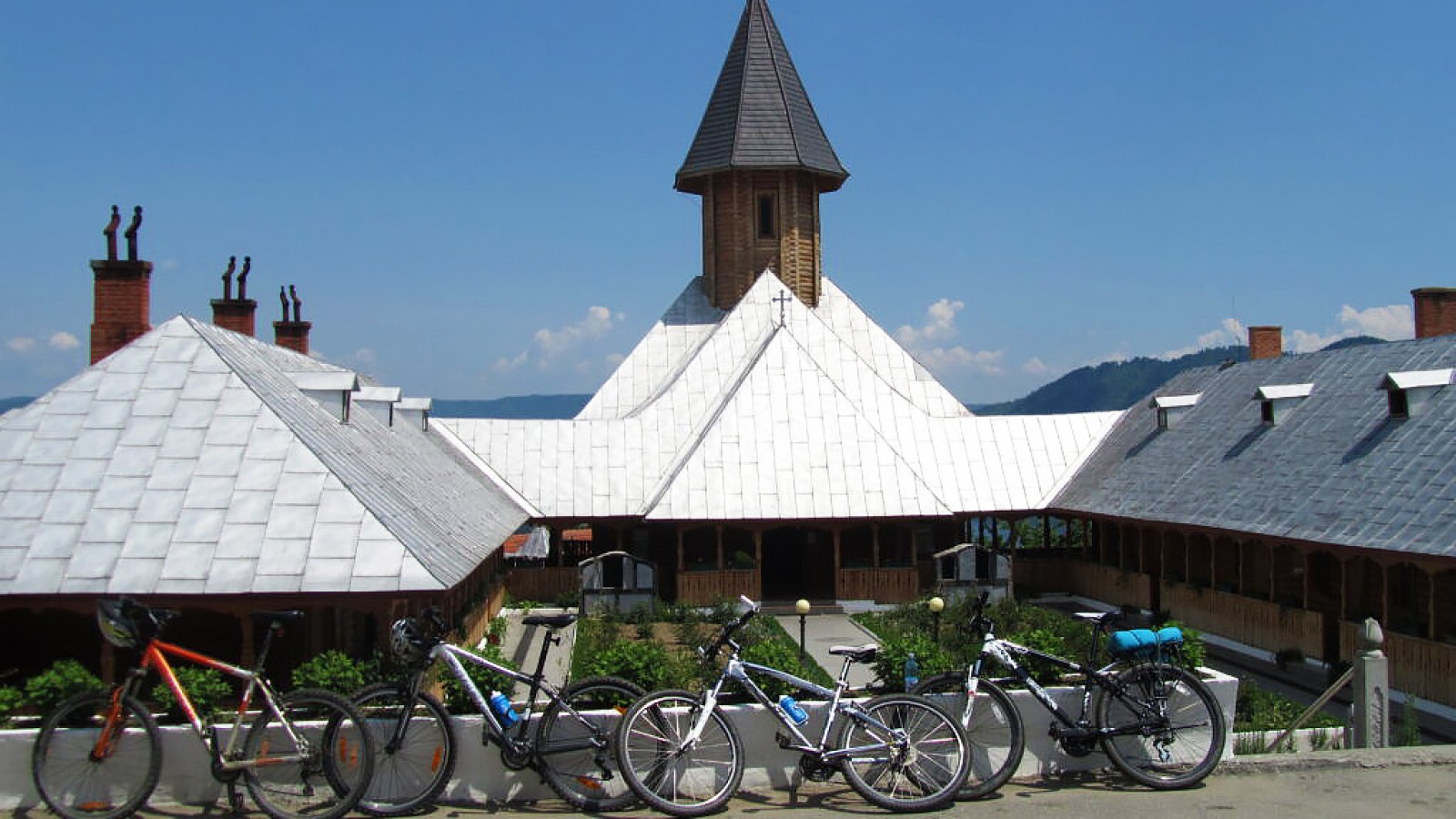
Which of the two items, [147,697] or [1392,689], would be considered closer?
[147,697]

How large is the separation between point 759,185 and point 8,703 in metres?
30.8

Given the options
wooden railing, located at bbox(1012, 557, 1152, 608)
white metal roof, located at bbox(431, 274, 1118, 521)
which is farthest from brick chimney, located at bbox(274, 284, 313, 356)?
wooden railing, located at bbox(1012, 557, 1152, 608)

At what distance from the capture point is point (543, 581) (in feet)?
101

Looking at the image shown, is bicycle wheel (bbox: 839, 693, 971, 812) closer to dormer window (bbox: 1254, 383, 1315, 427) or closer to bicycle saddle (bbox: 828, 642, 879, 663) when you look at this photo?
bicycle saddle (bbox: 828, 642, 879, 663)

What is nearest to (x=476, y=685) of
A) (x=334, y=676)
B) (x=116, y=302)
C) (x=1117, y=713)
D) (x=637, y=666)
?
(x=637, y=666)

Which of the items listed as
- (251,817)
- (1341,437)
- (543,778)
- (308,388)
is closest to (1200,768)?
(543,778)

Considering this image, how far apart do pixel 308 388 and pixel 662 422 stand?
13.0 m

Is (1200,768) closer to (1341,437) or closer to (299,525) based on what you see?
(299,525)

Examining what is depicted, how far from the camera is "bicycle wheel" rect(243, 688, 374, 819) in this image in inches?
381

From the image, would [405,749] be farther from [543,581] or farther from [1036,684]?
[543,581]

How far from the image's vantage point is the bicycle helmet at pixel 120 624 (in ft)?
31.7

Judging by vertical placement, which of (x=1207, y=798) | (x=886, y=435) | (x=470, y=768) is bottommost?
(x=1207, y=798)

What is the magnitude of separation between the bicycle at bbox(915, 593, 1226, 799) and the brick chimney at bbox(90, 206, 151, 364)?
16371 millimetres

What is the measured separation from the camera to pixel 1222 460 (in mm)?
24781
